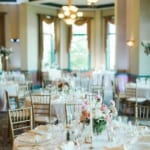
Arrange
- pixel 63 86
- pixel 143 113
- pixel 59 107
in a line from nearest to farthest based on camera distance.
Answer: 1. pixel 143 113
2. pixel 59 107
3. pixel 63 86

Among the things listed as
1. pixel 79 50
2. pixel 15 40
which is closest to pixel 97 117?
pixel 15 40

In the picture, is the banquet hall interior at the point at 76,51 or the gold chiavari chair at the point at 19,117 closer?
the gold chiavari chair at the point at 19,117

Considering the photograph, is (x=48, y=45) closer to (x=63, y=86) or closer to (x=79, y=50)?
(x=79, y=50)

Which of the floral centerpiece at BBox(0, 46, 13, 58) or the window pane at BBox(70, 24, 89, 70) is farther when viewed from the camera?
the window pane at BBox(70, 24, 89, 70)

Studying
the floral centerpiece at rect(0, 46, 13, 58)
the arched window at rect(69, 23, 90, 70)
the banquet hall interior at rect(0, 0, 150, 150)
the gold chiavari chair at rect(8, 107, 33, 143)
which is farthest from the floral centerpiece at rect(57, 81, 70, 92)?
the arched window at rect(69, 23, 90, 70)

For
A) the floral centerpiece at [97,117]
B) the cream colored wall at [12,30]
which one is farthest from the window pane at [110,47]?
the floral centerpiece at [97,117]

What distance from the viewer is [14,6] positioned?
1605 cm

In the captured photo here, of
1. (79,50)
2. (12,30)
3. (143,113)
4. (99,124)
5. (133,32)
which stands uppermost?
(12,30)

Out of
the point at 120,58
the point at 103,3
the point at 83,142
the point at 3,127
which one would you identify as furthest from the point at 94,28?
the point at 83,142

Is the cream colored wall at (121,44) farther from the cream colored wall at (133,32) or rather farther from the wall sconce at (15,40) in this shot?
the wall sconce at (15,40)

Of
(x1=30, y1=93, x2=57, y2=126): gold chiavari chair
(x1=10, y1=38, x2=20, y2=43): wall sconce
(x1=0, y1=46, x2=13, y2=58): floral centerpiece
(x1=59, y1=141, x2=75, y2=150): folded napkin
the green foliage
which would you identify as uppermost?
(x1=10, y1=38, x2=20, y2=43): wall sconce

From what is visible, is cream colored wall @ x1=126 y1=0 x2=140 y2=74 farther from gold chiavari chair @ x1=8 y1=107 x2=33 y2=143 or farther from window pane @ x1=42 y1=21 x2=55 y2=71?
gold chiavari chair @ x1=8 y1=107 x2=33 y2=143

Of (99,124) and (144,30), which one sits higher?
(144,30)

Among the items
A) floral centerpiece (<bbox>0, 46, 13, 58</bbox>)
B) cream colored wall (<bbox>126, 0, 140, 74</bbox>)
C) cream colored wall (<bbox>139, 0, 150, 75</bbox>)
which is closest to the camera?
cream colored wall (<bbox>139, 0, 150, 75</bbox>)
